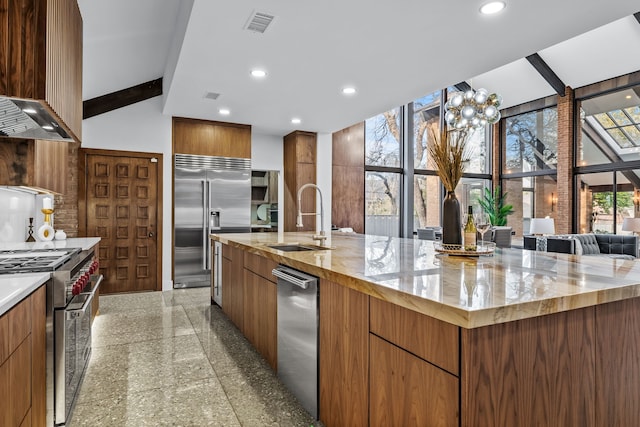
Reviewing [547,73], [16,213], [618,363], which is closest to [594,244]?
[547,73]

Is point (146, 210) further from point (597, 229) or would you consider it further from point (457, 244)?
point (597, 229)

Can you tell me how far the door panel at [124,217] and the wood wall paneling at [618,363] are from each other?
5.44 meters

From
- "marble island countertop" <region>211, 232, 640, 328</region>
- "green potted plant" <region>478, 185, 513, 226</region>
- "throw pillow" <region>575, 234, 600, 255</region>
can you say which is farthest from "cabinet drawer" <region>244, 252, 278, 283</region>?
"green potted plant" <region>478, 185, 513, 226</region>

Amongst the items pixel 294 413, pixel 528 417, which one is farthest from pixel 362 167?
pixel 528 417

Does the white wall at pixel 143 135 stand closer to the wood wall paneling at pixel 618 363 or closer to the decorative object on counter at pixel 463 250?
the decorative object on counter at pixel 463 250

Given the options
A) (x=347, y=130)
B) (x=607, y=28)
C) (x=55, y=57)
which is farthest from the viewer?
(x=347, y=130)

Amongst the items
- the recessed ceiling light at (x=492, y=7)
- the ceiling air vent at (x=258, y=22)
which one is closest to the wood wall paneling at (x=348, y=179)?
the ceiling air vent at (x=258, y=22)

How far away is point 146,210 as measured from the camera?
548cm

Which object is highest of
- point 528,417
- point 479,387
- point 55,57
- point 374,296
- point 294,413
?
point 55,57

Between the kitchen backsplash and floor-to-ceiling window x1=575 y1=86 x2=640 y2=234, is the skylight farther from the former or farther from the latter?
the kitchen backsplash

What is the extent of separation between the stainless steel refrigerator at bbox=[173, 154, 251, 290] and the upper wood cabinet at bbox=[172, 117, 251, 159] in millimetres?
118

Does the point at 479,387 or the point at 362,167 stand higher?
the point at 362,167

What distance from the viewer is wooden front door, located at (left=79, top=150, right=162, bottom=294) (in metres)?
5.15

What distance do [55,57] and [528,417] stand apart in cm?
255
